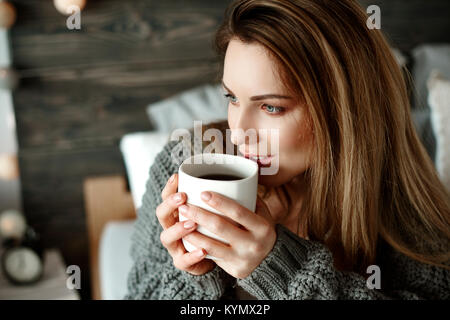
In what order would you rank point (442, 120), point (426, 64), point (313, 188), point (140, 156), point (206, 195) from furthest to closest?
point (426, 64) → point (442, 120) → point (140, 156) → point (313, 188) → point (206, 195)

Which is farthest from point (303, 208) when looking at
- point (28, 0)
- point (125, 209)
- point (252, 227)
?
point (28, 0)

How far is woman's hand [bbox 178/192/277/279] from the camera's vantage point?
0.61m

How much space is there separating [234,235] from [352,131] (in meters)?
0.33

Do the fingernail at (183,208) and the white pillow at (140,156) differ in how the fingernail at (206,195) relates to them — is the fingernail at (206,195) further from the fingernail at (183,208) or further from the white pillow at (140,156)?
the white pillow at (140,156)

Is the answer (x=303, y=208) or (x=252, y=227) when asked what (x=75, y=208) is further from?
(x=252, y=227)

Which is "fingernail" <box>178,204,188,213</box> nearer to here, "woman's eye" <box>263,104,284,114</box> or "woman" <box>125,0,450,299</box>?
"woman" <box>125,0,450,299</box>

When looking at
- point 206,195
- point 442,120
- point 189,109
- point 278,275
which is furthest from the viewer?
point 189,109

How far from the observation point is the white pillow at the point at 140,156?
1.23m

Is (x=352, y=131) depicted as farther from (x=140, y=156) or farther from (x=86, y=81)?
(x=86, y=81)

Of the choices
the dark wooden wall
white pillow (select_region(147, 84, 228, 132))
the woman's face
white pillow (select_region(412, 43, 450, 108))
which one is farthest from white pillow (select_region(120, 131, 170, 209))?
white pillow (select_region(412, 43, 450, 108))

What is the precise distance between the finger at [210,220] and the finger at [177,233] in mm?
20

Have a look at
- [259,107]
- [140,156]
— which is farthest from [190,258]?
[140,156]

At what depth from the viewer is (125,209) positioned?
1.65 metres

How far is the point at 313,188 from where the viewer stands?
2.99 ft
